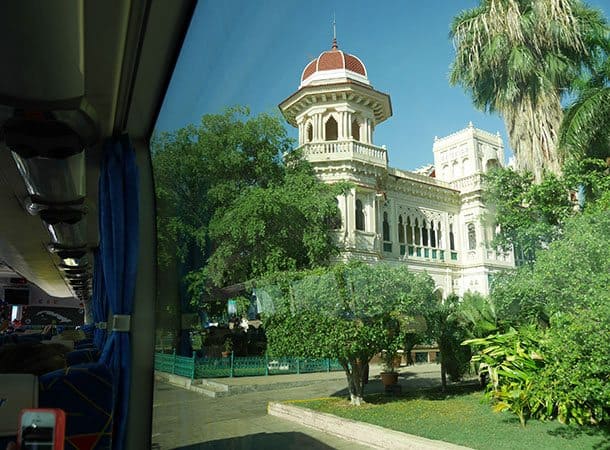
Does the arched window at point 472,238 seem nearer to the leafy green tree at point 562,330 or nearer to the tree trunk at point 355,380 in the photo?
the leafy green tree at point 562,330

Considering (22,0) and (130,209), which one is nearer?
(22,0)

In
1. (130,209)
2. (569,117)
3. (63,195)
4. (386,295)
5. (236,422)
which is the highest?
(63,195)

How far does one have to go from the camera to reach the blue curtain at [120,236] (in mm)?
2732

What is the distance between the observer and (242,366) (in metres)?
1.86

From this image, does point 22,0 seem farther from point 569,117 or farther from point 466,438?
point 466,438

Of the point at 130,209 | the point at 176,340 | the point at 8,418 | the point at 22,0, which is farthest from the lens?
the point at 130,209

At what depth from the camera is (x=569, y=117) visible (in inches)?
33.1

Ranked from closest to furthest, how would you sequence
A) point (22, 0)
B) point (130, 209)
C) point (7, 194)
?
point (22, 0) → point (130, 209) → point (7, 194)

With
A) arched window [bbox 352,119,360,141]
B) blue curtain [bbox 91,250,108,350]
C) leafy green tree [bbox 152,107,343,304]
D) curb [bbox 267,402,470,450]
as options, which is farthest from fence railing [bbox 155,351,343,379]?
blue curtain [bbox 91,250,108,350]

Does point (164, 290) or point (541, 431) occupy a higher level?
point (164, 290)

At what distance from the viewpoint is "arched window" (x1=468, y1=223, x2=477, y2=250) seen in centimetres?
97

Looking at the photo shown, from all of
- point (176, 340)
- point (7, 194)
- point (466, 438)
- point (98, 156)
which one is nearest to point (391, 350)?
point (466, 438)

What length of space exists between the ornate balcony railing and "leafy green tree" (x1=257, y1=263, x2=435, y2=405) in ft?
0.92

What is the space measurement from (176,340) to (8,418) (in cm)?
114
